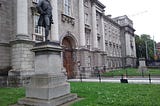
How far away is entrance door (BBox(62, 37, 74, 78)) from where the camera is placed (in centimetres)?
2487

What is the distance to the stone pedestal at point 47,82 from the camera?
7957 millimetres

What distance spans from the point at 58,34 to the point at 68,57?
13.6 feet

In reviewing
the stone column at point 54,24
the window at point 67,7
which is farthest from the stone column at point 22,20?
the window at point 67,7

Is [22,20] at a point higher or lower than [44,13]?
higher

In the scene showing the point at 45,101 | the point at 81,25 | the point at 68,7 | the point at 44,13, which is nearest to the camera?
the point at 45,101

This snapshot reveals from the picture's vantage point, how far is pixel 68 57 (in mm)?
25453

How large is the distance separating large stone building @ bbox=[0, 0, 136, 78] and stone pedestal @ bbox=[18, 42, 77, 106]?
179 inches

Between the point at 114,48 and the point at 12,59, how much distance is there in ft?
134

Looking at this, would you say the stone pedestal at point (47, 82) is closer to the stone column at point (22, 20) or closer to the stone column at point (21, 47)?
the stone column at point (21, 47)

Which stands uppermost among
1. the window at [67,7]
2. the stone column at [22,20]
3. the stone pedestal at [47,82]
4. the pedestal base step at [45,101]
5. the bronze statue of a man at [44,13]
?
the window at [67,7]

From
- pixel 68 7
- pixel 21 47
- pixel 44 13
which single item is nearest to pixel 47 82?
pixel 44 13

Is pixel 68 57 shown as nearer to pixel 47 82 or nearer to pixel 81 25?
pixel 81 25

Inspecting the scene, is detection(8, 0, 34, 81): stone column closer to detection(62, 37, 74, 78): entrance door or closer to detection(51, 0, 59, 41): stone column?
detection(51, 0, 59, 41): stone column

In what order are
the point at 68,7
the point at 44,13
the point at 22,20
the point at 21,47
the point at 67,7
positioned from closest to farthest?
1. the point at 44,13
2. the point at 21,47
3. the point at 22,20
4. the point at 67,7
5. the point at 68,7
